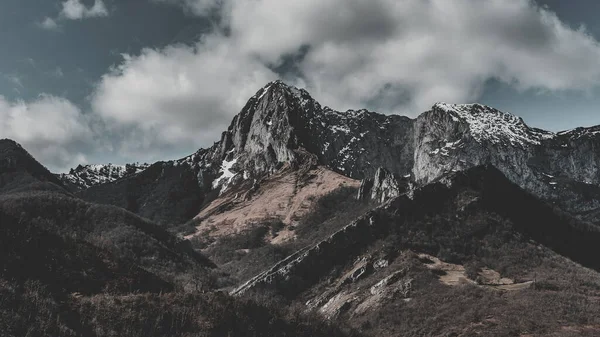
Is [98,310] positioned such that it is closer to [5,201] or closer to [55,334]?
[55,334]

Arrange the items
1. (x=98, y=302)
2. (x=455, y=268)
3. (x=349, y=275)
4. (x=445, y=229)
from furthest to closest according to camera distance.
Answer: (x=445, y=229)
(x=349, y=275)
(x=455, y=268)
(x=98, y=302)

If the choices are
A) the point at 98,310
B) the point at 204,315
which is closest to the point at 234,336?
the point at 204,315

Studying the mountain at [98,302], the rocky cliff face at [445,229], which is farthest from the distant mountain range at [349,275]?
the rocky cliff face at [445,229]

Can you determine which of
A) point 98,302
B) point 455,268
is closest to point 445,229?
point 455,268

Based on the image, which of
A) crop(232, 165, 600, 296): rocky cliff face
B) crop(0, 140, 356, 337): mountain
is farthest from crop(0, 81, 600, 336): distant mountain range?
crop(232, 165, 600, 296): rocky cliff face

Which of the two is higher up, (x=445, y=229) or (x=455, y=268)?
(x=445, y=229)

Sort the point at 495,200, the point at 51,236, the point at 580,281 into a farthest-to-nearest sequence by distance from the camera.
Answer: the point at 495,200 < the point at 580,281 < the point at 51,236

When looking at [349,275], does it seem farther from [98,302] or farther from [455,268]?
[98,302]

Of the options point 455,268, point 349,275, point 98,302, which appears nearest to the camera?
point 98,302

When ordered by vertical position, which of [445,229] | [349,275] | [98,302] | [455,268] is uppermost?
[445,229]

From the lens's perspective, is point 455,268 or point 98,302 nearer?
point 98,302

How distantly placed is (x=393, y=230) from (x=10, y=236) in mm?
84528

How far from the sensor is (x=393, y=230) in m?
121

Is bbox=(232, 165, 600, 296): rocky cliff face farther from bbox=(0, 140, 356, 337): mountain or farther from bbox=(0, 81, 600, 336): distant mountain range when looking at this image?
bbox=(0, 140, 356, 337): mountain
